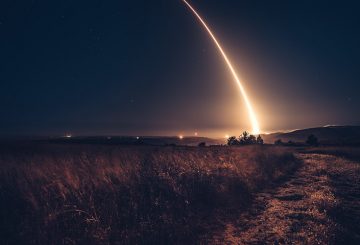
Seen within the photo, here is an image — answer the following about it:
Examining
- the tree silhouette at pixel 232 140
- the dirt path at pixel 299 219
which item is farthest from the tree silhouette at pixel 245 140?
the dirt path at pixel 299 219

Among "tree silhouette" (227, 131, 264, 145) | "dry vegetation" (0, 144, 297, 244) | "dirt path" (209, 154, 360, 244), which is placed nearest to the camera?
"dry vegetation" (0, 144, 297, 244)

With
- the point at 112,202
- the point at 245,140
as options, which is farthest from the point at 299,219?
the point at 245,140

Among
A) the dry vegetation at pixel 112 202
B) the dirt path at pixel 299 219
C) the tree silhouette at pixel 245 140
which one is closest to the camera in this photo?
the dry vegetation at pixel 112 202

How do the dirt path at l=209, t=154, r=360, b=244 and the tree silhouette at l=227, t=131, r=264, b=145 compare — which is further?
the tree silhouette at l=227, t=131, r=264, b=145

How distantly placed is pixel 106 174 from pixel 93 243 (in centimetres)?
421

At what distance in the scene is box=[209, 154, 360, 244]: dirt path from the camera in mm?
6176

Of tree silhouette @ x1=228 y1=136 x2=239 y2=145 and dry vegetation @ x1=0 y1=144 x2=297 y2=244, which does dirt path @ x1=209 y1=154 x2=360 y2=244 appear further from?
tree silhouette @ x1=228 y1=136 x2=239 y2=145

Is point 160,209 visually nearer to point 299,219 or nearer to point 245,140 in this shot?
point 299,219

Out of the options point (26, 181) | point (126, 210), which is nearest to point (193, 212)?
point (126, 210)

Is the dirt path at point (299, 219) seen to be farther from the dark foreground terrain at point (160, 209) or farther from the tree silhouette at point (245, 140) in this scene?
the tree silhouette at point (245, 140)

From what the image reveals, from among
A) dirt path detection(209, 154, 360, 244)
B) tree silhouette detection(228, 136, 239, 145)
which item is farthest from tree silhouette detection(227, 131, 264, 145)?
dirt path detection(209, 154, 360, 244)

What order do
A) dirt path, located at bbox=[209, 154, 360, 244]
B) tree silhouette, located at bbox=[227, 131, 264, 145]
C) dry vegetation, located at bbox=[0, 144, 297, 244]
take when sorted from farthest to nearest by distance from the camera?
1. tree silhouette, located at bbox=[227, 131, 264, 145]
2. dirt path, located at bbox=[209, 154, 360, 244]
3. dry vegetation, located at bbox=[0, 144, 297, 244]

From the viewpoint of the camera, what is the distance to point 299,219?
746 cm

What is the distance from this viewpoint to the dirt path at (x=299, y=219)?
618cm
